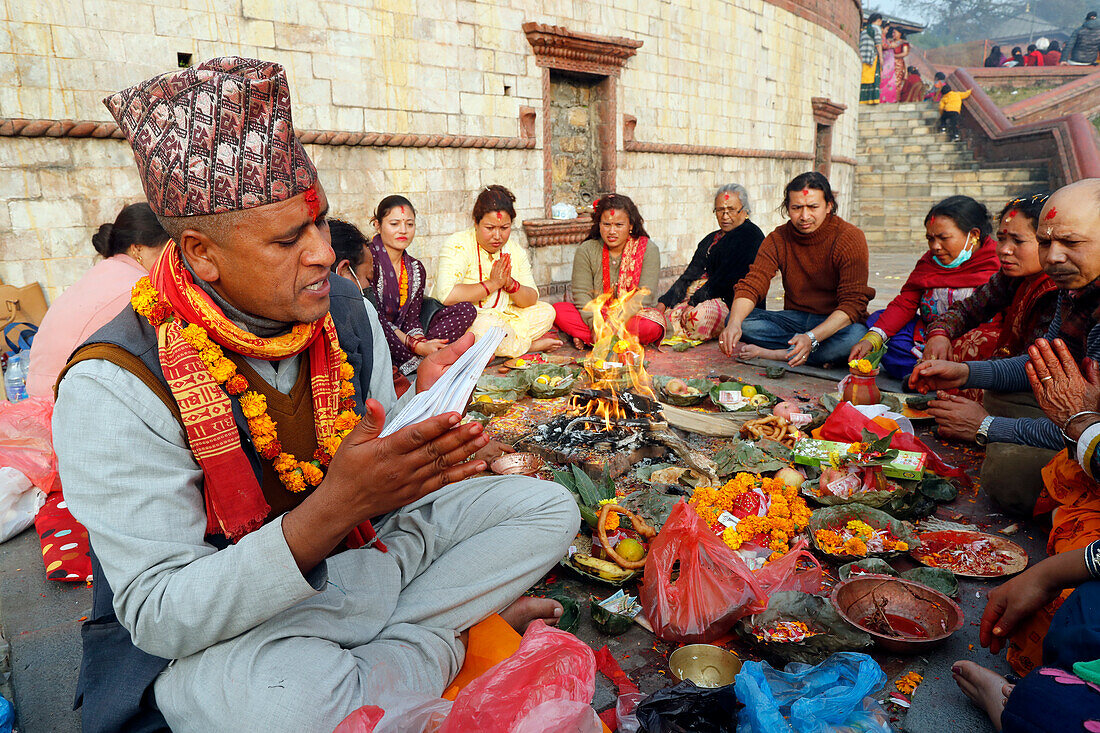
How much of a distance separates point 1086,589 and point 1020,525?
1542 millimetres

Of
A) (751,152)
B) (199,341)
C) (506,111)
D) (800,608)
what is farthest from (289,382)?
A: (751,152)

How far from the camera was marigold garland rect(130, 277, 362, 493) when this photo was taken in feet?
5.71

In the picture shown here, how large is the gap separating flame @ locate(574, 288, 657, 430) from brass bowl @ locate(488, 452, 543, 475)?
59 cm

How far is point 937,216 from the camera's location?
17.1ft

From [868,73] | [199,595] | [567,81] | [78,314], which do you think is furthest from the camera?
[868,73]

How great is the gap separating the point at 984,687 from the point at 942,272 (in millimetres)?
4207

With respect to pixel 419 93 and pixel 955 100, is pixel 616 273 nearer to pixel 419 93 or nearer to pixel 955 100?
pixel 419 93

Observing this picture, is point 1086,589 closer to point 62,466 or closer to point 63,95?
point 62,466

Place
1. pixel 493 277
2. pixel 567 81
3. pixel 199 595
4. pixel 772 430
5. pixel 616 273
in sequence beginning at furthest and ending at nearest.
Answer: pixel 567 81
pixel 616 273
pixel 493 277
pixel 772 430
pixel 199 595

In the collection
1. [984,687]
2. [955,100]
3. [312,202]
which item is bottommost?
[984,687]

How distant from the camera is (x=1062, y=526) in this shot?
2.45 meters

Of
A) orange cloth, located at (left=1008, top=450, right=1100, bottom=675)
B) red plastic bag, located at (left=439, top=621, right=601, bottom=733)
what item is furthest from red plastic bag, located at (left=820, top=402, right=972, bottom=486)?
red plastic bag, located at (left=439, top=621, right=601, bottom=733)

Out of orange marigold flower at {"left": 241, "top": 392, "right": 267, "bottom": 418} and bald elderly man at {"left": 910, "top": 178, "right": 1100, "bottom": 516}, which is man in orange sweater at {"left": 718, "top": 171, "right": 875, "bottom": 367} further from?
orange marigold flower at {"left": 241, "top": 392, "right": 267, "bottom": 418}

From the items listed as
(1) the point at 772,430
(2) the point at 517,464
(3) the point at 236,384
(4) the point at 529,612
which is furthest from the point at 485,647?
(1) the point at 772,430
